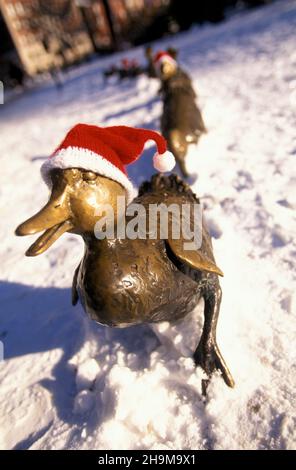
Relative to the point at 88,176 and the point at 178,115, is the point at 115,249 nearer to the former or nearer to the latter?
the point at 88,176

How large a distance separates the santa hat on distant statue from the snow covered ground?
39.5 inches

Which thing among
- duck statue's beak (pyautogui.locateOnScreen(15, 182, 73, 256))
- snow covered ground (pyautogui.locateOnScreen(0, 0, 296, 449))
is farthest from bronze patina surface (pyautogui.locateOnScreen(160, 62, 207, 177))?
duck statue's beak (pyautogui.locateOnScreen(15, 182, 73, 256))

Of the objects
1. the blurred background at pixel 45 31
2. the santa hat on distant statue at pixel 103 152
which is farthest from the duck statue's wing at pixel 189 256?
the blurred background at pixel 45 31

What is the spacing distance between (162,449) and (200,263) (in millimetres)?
917

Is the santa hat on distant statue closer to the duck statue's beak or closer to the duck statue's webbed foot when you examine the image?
the duck statue's beak

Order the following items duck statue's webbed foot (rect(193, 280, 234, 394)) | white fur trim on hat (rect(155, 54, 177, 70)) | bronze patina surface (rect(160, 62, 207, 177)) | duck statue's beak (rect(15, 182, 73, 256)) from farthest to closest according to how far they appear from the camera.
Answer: white fur trim on hat (rect(155, 54, 177, 70)), bronze patina surface (rect(160, 62, 207, 177)), duck statue's webbed foot (rect(193, 280, 234, 394)), duck statue's beak (rect(15, 182, 73, 256))

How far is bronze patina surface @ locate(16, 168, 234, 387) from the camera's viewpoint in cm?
129

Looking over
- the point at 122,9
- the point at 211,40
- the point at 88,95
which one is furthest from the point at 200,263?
the point at 122,9

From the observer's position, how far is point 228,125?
164 inches

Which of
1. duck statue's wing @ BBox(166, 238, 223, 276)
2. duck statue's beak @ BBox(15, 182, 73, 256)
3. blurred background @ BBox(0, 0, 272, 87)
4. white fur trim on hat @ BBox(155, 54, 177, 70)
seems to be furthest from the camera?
blurred background @ BBox(0, 0, 272, 87)

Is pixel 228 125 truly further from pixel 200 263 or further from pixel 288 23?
pixel 288 23

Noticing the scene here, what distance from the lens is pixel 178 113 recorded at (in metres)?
3.33

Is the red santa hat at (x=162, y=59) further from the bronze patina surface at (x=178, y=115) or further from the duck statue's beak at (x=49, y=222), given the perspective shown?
the duck statue's beak at (x=49, y=222)

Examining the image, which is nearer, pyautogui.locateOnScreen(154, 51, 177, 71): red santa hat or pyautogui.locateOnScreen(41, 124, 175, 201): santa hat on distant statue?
pyautogui.locateOnScreen(41, 124, 175, 201): santa hat on distant statue
